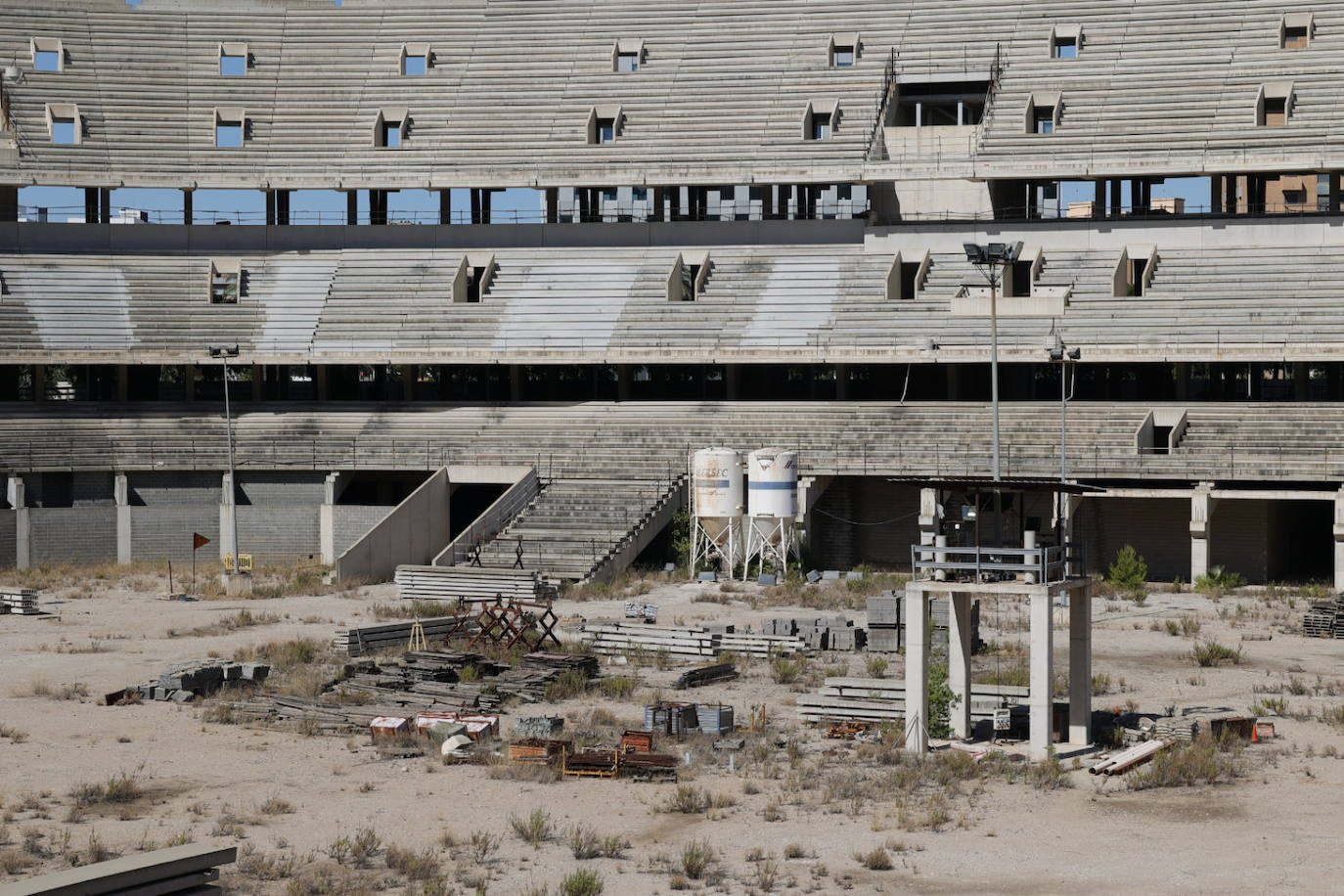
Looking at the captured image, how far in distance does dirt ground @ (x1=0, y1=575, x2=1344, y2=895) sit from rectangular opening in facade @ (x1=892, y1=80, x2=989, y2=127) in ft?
110

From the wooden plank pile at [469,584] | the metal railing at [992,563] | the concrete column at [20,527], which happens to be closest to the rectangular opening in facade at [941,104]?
Result: the wooden plank pile at [469,584]

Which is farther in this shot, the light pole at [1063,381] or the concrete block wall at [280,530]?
the concrete block wall at [280,530]

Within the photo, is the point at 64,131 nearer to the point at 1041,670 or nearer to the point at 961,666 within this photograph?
the point at 961,666

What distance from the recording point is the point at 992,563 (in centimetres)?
2542

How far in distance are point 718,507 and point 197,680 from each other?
66.5ft

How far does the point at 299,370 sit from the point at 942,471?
23.1 m

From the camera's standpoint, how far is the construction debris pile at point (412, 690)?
93.1 ft

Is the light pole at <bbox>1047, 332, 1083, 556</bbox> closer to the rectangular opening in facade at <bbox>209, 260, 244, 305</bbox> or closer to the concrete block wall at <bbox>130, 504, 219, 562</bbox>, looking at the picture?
the concrete block wall at <bbox>130, 504, 219, 562</bbox>

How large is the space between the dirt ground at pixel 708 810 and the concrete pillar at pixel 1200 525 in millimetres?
14298

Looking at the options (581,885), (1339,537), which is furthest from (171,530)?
(581,885)

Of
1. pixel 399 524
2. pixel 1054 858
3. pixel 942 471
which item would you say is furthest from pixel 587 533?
pixel 1054 858

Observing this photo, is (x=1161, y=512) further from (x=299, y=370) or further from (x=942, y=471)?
(x=299, y=370)

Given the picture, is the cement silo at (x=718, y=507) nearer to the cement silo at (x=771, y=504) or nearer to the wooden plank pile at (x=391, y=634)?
the cement silo at (x=771, y=504)

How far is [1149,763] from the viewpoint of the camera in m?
25.0
